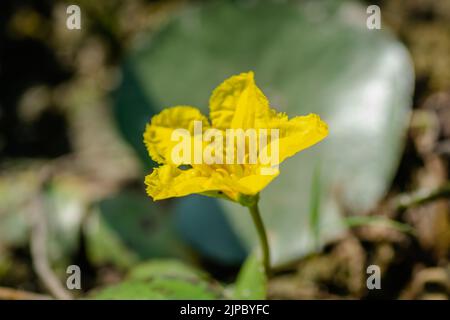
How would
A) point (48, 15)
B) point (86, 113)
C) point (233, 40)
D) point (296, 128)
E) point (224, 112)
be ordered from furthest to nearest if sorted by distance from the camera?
point (48, 15) < point (86, 113) < point (233, 40) < point (224, 112) < point (296, 128)

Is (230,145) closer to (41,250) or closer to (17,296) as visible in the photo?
(17,296)

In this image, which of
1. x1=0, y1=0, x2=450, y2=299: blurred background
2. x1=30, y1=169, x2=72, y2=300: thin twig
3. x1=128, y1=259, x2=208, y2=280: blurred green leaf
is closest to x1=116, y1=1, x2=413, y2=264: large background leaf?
x1=0, y1=0, x2=450, y2=299: blurred background

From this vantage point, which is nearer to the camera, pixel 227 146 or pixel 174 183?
pixel 174 183

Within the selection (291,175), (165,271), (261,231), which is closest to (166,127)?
(261,231)

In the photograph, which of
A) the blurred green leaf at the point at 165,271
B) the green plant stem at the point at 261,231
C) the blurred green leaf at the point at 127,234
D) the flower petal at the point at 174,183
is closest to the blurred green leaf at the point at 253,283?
the green plant stem at the point at 261,231

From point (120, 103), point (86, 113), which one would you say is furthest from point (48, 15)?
point (120, 103)

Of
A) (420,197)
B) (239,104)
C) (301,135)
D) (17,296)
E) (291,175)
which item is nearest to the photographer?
(301,135)
